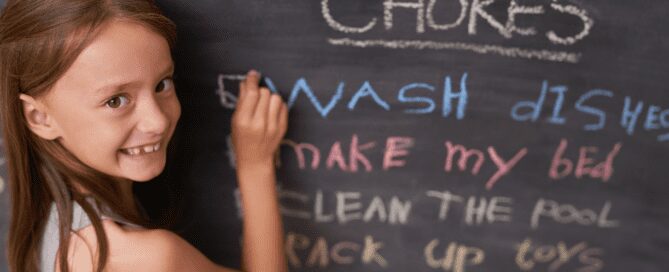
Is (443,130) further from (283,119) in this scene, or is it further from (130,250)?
(130,250)

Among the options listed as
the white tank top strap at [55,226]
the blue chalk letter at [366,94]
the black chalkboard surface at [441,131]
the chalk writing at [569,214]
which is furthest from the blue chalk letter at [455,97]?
the white tank top strap at [55,226]

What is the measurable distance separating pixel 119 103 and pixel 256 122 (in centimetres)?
25

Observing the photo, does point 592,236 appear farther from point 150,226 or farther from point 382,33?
point 150,226

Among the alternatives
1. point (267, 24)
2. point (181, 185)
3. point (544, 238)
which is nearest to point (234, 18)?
point (267, 24)

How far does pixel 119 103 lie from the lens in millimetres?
903

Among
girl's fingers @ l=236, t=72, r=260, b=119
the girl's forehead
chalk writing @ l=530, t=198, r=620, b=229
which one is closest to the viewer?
the girl's forehead

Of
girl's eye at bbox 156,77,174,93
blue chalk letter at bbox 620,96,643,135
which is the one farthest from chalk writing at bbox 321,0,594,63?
girl's eye at bbox 156,77,174,93

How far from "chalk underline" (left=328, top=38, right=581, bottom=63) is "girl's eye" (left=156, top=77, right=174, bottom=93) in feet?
0.91

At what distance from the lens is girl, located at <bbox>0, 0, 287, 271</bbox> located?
84cm

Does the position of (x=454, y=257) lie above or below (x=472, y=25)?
below

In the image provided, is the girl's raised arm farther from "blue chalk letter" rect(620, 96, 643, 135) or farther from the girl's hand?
"blue chalk letter" rect(620, 96, 643, 135)

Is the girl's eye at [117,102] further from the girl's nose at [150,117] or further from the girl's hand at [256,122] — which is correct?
the girl's hand at [256,122]

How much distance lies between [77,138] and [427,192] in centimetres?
66

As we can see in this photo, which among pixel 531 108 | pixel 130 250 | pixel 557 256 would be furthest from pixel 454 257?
pixel 130 250
